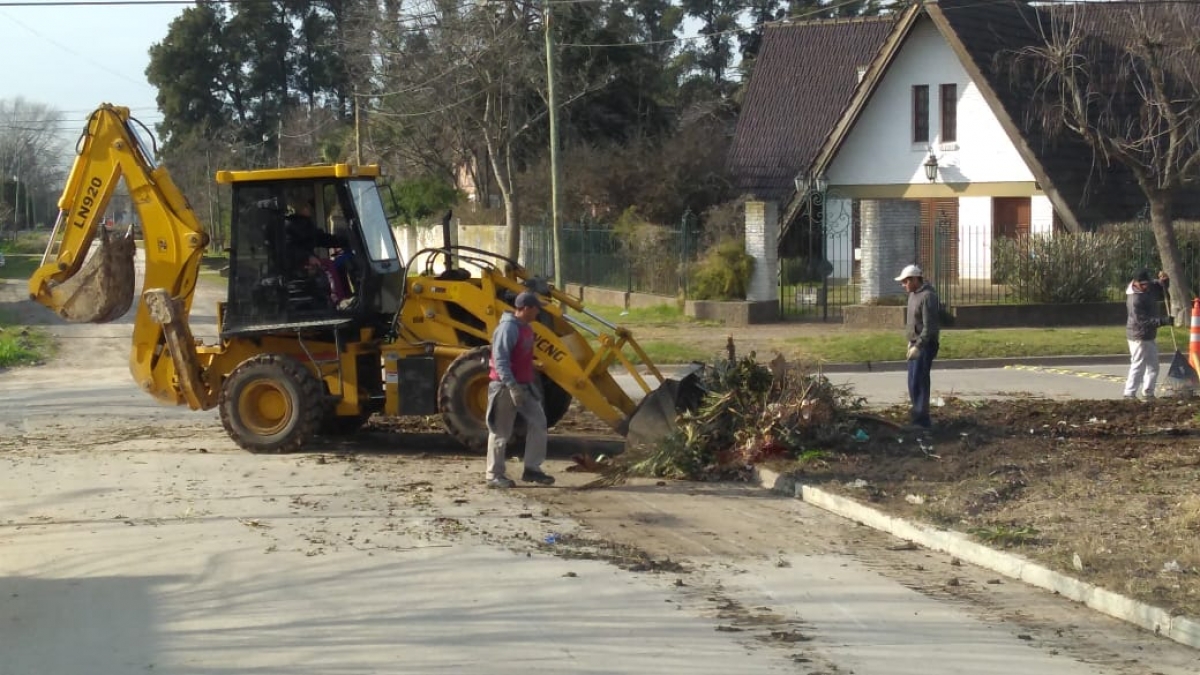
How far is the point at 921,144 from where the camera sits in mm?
37469

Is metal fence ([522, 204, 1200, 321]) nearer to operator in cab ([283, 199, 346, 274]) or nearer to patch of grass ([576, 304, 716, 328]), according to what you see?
patch of grass ([576, 304, 716, 328])

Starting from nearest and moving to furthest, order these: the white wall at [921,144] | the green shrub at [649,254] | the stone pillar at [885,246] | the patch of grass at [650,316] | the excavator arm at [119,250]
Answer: the excavator arm at [119,250] < the stone pillar at [885,246] < the patch of grass at [650,316] < the green shrub at [649,254] < the white wall at [921,144]

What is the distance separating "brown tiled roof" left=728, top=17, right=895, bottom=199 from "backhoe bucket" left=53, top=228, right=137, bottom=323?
29307mm

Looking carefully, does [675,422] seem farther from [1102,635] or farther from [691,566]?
[1102,635]

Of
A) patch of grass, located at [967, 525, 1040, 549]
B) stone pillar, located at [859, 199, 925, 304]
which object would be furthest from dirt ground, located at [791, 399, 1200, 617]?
stone pillar, located at [859, 199, 925, 304]

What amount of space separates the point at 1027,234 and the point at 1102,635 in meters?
22.0

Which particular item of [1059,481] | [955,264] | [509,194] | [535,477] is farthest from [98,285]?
[509,194]

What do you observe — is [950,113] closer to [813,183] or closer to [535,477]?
[813,183]

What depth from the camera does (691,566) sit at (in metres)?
9.32

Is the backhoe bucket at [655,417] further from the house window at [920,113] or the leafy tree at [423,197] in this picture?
the leafy tree at [423,197]

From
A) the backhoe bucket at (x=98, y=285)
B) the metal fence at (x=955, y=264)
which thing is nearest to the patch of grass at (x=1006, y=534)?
the backhoe bucket at (x=98, y=285)

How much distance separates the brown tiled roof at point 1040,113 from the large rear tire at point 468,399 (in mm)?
22711

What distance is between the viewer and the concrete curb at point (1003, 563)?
771 cm

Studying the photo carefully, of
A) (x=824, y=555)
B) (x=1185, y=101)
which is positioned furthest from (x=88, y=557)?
(x=1185, y=101)
